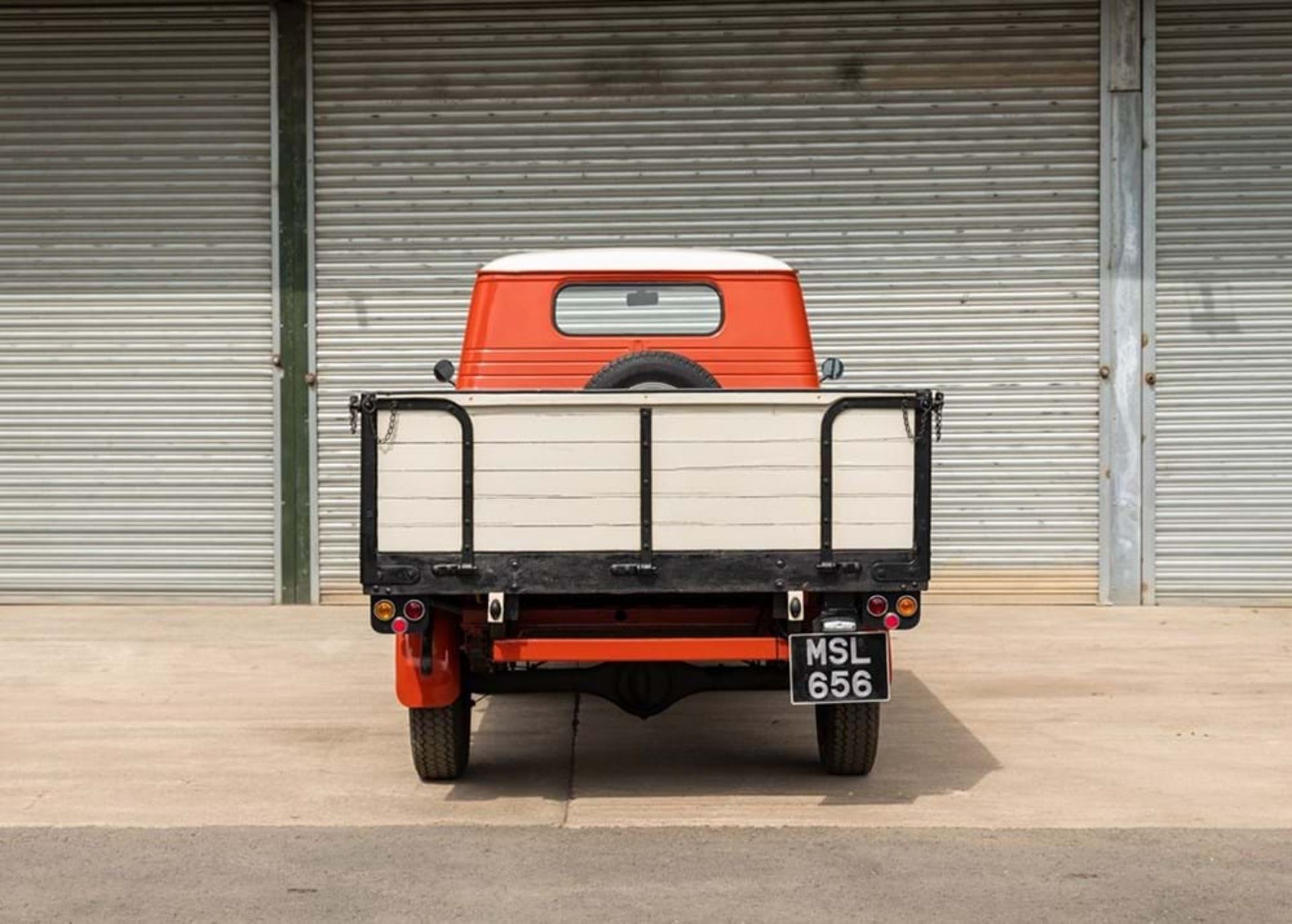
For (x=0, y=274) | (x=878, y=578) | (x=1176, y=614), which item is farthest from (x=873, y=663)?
(x=0, y=274)

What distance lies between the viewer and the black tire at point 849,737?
26.1 ft

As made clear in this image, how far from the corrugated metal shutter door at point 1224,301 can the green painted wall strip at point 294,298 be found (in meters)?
6.00

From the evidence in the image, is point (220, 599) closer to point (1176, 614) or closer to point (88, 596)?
point (88, 596)

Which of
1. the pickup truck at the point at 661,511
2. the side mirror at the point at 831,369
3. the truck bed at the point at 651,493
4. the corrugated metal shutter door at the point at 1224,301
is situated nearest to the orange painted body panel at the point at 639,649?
the pickup truck at the point at 661,511

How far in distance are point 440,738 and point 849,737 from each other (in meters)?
1.63

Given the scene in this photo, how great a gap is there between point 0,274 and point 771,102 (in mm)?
5614

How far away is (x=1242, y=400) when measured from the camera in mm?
14094

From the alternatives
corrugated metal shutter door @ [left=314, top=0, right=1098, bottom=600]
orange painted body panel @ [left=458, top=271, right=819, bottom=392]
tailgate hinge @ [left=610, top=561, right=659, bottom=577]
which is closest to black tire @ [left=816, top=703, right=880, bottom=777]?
tailgate hinge @ [left=610, top=561, right=659, bottom=577]

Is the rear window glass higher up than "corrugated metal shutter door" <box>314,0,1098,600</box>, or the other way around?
"corrugated metal shutter door" <box>314,0,1098,600</box>

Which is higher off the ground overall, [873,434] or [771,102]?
[771,102]

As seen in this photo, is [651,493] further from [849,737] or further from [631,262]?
[631,262]

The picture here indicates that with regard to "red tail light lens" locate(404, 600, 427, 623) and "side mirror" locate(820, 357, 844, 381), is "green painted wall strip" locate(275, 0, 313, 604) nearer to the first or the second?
"side mirror" locate(820, 357, 844, 381)

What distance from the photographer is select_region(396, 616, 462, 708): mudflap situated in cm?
767

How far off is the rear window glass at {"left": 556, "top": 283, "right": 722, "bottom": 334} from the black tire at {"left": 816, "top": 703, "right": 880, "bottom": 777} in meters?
2.14
